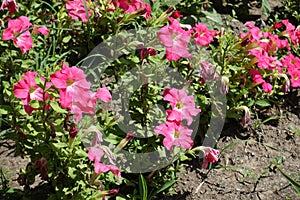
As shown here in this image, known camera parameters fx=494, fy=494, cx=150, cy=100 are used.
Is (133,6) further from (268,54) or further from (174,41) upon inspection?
(268,54)

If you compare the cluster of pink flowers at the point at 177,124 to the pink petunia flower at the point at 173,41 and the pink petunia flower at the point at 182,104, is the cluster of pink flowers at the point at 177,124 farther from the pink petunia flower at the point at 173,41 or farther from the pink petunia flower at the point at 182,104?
the pink petunia flower at the point at 173,41

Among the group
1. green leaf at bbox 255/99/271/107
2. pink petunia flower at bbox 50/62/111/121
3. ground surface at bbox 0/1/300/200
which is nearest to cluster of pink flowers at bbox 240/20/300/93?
green leaf at bbox 255/99/271/107

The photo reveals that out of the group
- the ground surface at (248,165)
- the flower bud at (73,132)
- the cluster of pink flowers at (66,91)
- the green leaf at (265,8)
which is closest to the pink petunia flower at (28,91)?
the cluster of pink flowers at (66,91)

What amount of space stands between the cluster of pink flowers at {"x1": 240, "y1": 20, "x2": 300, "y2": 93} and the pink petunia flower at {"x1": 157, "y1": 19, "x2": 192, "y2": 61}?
410 mm

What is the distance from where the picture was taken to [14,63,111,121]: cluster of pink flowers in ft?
6.11

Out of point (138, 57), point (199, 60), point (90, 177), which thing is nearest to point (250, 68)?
point (199, 60)

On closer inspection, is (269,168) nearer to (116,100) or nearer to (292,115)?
(292,115)

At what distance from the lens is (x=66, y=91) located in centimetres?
187

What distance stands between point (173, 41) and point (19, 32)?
754 millimetres

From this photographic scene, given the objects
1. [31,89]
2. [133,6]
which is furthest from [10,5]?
[31,89]

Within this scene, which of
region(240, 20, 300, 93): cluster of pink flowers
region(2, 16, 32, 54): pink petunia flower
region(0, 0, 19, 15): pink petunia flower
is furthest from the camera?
region(240, 20, 300, 93): cluster of pink flowers

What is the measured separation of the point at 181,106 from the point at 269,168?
0.85 m

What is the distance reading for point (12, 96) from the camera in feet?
6.99

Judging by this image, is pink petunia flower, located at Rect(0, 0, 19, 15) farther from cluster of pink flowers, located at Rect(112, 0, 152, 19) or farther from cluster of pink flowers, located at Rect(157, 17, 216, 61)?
cluster of pink flowers, located at Rect(157, 17, 216, 61)
